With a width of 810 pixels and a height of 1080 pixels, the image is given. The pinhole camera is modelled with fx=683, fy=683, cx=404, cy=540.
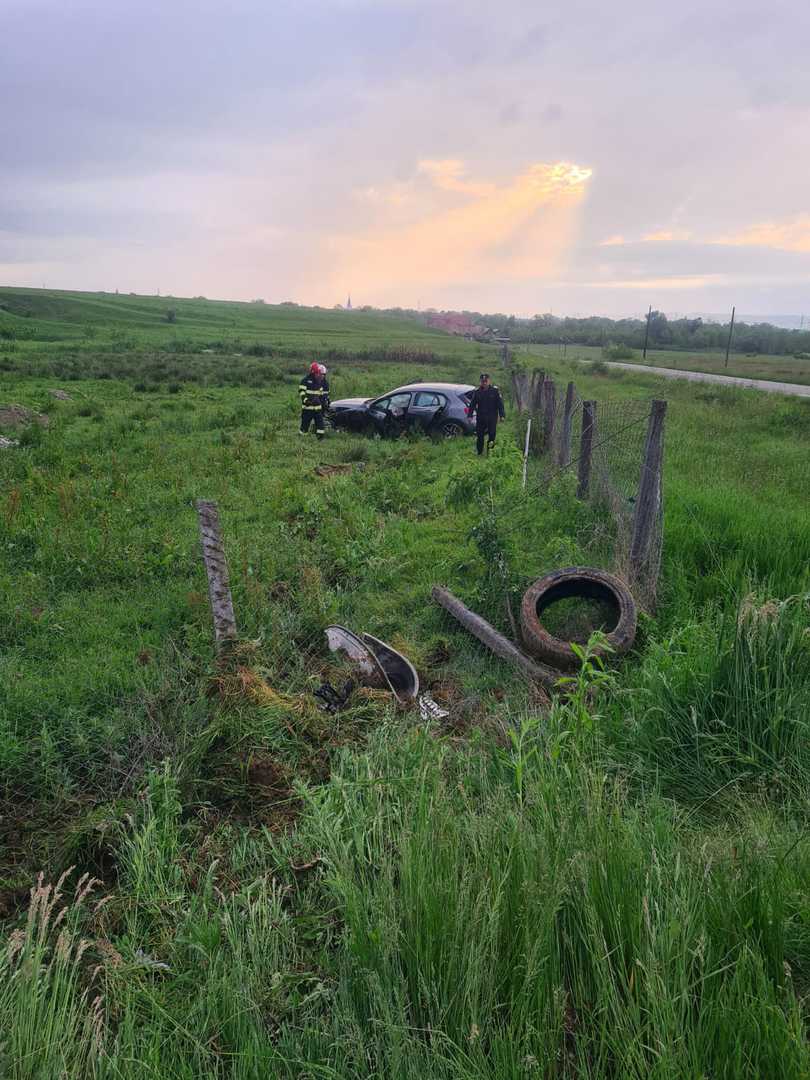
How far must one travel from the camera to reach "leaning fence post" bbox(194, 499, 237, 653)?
455 cm

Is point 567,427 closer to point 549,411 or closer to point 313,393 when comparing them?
point 549,411

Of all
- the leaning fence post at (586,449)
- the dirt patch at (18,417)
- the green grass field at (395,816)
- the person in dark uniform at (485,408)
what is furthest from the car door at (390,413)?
the green grass field at (395,816)

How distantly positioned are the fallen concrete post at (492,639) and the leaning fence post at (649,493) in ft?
4.54

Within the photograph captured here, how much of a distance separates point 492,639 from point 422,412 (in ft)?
32.1

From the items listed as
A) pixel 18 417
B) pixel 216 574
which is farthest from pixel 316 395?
pixel 216 574

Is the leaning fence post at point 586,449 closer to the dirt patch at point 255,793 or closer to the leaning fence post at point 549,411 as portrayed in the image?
the leaning fence post at point 549,411

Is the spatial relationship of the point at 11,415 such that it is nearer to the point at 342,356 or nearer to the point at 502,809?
the point at 502,809

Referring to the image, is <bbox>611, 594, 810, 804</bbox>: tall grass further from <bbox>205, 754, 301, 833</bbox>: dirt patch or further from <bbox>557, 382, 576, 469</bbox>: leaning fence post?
<bbox>557, 382, 576, 469</bbox>: leaning fence post

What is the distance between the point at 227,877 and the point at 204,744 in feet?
2.73

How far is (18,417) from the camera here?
14.4m

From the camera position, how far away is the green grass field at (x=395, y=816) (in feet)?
6.33

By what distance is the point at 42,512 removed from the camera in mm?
7871

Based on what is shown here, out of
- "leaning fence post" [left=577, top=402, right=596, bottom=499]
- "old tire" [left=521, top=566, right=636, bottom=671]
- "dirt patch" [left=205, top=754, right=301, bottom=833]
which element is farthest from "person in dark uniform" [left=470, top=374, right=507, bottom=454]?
"dirt patch" [left=205, top=754, right=301, bottom=833]

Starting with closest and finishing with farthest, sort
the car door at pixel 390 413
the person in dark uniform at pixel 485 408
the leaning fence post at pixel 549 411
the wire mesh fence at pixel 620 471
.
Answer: the wire mesh fence at pixel 620 471 < the leaning fence post at pixel 549 411 < the person in dark uniform at pixel 485 408 < the car door at pixel 390 413
